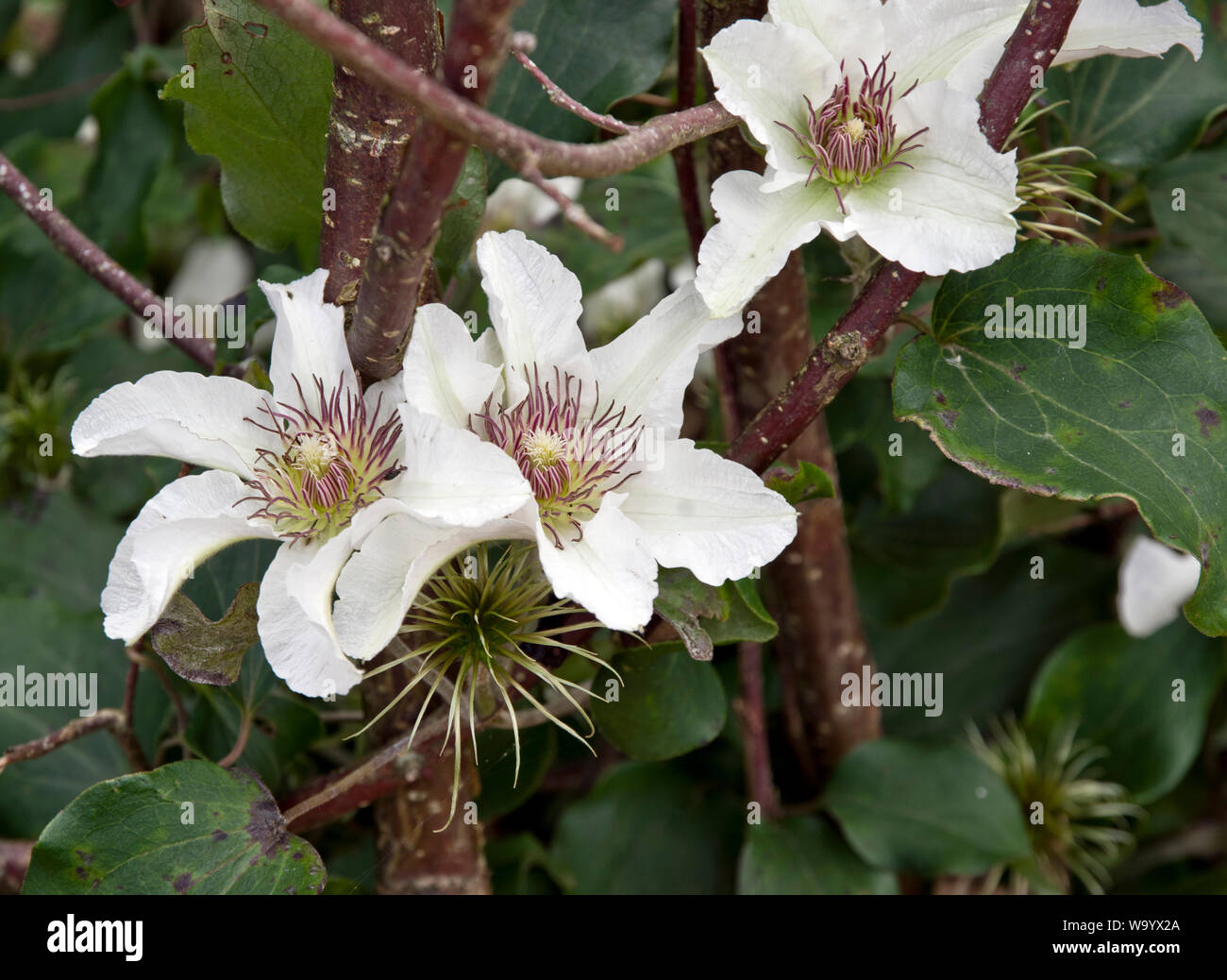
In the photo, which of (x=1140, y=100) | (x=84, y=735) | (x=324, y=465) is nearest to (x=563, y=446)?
(x=324, y=465)

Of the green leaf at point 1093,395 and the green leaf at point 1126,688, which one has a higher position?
the green leaf at point 1093,395

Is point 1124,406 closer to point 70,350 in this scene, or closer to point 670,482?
point 670,482

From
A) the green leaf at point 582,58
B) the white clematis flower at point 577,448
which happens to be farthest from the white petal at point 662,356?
the green leaf at point 582,58

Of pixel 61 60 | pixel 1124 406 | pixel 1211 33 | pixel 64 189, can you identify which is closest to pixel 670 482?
pixel 1124 406

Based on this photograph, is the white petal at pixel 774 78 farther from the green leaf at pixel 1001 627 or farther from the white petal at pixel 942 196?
the green leaf at pixel 1001 627

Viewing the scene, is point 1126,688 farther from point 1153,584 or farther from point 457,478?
point 457,478

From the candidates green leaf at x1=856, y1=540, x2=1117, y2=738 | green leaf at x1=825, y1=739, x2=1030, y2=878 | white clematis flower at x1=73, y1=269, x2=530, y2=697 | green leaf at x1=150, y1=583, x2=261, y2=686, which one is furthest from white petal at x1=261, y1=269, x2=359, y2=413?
green leaf at x1=856, y1=540, x2=1117, y2=738
